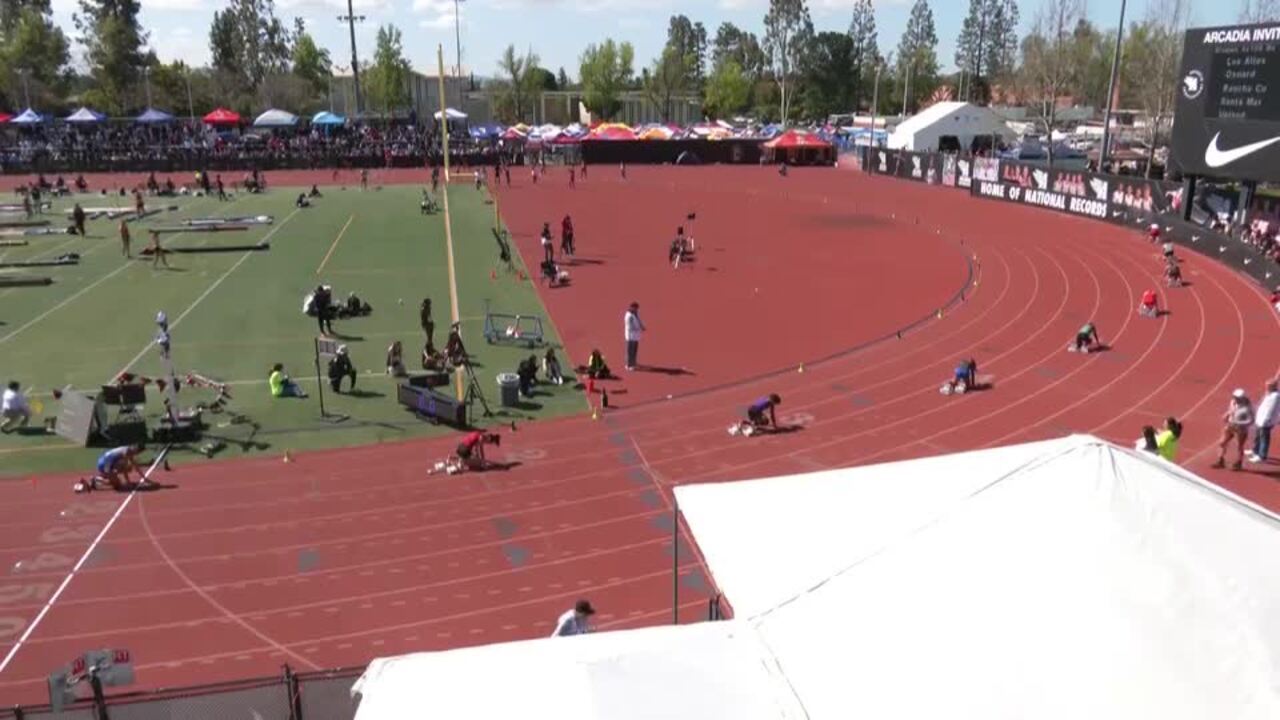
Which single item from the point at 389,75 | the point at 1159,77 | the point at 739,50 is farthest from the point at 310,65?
the point at 1159,77

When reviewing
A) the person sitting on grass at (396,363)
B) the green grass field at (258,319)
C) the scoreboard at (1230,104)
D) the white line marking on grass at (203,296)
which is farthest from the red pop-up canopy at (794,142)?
the person sitting on grass at (396,363)

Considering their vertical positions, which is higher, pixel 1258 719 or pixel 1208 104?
pixel 1208 104

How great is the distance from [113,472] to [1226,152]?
3523cm

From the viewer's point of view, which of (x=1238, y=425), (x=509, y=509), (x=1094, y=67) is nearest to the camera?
(x=509, y=509)

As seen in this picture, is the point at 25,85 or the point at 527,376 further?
the point at 25,85

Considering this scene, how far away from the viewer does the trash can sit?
1898cm

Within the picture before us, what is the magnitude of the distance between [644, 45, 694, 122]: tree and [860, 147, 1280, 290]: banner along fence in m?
79.2

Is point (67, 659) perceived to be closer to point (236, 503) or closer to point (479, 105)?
point (236, 503)

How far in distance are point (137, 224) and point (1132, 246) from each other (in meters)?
43.3

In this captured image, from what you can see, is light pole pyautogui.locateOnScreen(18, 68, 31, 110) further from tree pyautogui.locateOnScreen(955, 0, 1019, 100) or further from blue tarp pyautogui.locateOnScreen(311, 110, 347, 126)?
tree pyautogui.locateOnScreen(955, 0, 1019, 100)

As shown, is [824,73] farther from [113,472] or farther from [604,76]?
[113,472]

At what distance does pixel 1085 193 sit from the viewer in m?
45.6

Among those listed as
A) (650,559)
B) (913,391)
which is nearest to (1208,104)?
(913,391)

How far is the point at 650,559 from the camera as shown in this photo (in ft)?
42.0
